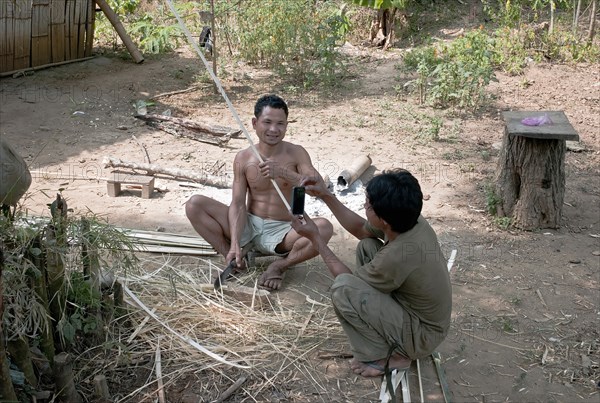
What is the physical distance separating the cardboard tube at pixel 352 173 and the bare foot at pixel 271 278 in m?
1.66

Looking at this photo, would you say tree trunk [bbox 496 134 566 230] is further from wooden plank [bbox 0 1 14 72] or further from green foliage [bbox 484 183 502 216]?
wooden plank [bbox 0 1 14 72]

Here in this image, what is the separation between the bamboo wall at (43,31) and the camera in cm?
840

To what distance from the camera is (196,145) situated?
22.6ft

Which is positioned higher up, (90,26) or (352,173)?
(90,26)

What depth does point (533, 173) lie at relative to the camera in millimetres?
5062

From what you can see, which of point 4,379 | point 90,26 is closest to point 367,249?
point 4,379

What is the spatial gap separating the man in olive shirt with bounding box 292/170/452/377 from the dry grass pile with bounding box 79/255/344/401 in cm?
36

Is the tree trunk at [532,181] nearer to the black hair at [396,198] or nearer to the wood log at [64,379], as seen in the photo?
the black hair at [396,198]

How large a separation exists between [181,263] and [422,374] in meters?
1.88

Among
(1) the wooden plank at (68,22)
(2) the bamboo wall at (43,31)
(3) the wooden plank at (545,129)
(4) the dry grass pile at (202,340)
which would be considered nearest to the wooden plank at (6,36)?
(2) the bamboo wall at (43,31)

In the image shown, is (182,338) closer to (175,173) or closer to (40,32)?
(175,173)

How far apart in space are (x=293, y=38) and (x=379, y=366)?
6.40m

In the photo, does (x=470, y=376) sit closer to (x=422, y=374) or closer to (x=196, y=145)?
(x=422, y=374)

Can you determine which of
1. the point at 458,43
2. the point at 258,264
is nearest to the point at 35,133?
the point at 258,264
